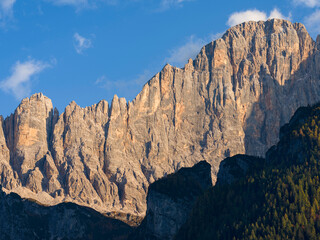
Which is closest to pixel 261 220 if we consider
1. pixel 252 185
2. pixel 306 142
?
pixel 252 185

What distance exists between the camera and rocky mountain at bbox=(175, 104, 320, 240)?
166m

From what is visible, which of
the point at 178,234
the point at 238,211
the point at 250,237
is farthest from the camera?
the point at 178,234

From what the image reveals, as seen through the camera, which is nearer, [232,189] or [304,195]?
[304,195]

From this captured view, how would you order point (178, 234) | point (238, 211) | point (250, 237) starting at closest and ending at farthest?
1. point (250, 237)
2. point (238, 211)
3. point (178, 234)

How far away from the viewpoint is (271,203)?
176 metres

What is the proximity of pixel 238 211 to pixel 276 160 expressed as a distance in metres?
24.9

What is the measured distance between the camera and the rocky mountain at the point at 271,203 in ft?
546

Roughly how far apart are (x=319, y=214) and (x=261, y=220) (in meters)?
13.3

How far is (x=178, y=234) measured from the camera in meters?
193

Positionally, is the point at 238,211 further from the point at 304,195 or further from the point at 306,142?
the point at 306,142

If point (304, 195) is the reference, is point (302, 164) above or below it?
above

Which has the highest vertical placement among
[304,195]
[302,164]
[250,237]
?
[302,164]

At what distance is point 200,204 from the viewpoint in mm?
195250

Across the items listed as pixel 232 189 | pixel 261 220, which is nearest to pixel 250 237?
pixel 261 220
